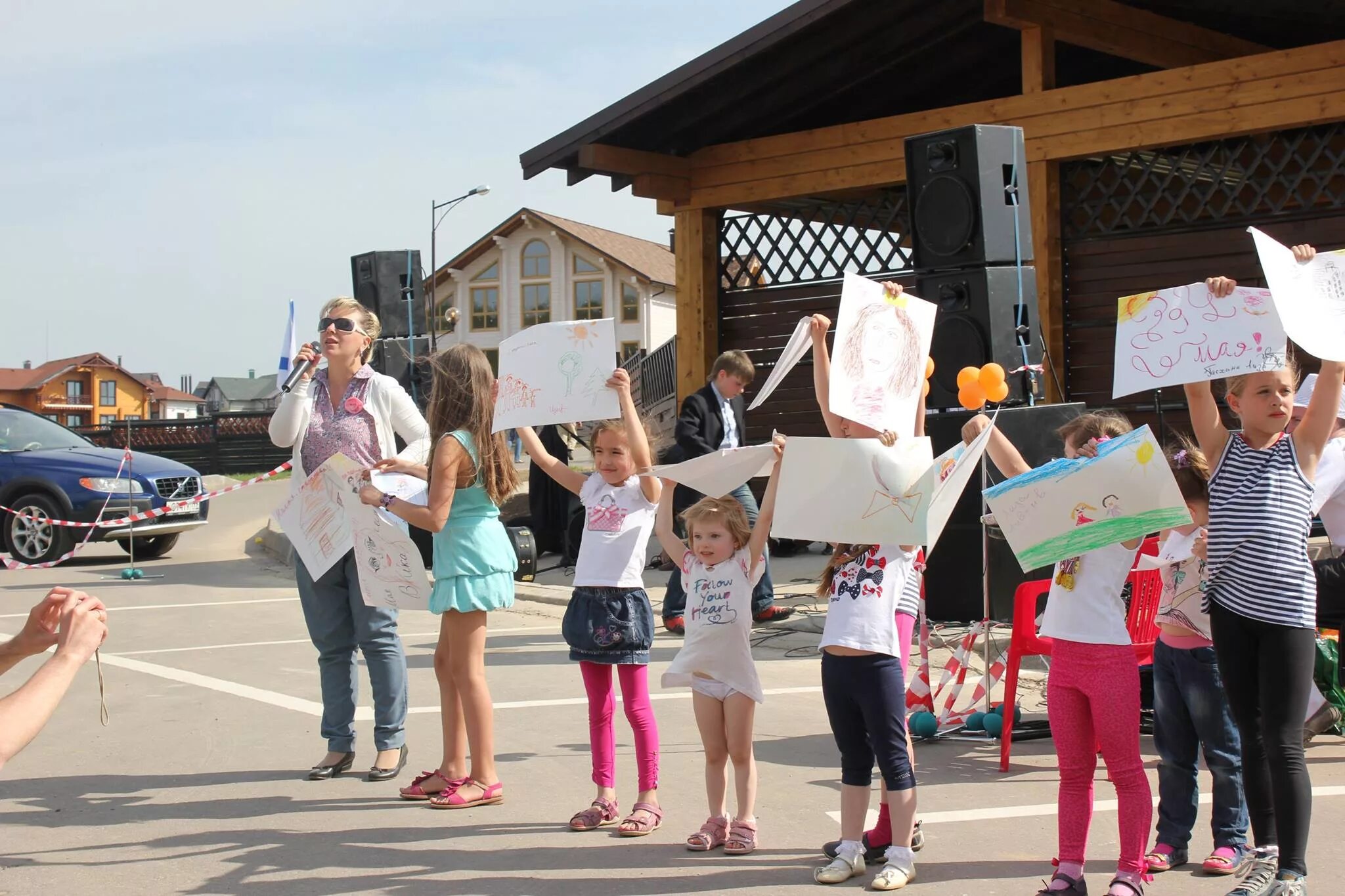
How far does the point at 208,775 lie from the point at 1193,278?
894 centimetres

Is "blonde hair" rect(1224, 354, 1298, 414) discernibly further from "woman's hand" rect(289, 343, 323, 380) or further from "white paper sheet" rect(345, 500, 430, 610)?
"woman's hand" rect(289, 343, 323, 380)

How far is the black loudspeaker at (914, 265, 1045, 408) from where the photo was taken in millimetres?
7699

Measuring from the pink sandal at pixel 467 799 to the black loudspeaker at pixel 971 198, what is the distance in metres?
4.27

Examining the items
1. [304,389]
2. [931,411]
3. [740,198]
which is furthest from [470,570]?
[740,198]

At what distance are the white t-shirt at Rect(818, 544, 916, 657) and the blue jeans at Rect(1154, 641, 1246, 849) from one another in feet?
3.31

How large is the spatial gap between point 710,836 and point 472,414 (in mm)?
1920

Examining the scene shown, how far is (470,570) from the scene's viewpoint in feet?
17.5

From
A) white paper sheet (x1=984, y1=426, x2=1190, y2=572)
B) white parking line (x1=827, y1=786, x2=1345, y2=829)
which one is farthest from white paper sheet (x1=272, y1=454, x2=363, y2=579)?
white paper sheet (x1=984, y1=426, x2=1190, y2=572)

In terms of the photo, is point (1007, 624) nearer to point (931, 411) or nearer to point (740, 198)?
point (931, 411)

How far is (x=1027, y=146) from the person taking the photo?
11727 mm

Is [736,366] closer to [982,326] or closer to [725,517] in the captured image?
[982,326]

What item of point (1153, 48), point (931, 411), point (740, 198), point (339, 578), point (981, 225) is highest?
point (1153, 48)

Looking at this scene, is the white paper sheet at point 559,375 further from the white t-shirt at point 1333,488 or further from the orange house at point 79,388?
the orange house at point 79,388

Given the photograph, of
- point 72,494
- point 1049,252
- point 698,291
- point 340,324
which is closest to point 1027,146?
point 1049,252
